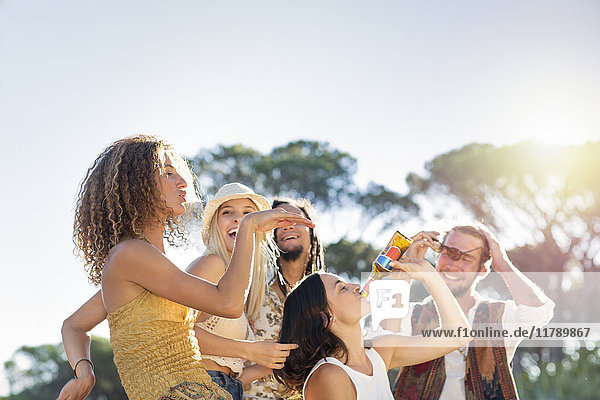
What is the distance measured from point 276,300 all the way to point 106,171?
1.81 m

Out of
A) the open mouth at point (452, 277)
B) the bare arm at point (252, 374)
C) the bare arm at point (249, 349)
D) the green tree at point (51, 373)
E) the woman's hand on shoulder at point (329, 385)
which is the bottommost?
the green tree at point (51, 373)

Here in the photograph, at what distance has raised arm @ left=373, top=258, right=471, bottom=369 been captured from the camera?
3.36 m

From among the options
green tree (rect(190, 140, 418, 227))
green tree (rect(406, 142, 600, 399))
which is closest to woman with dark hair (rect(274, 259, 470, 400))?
green tree (rect(406, 142, 600, 399))

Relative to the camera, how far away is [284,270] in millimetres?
4641

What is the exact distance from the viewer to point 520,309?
12.9 ft

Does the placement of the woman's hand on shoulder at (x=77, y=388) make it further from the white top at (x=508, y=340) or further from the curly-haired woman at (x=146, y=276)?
the white top at (x=508, y=340)

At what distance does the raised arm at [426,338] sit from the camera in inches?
132

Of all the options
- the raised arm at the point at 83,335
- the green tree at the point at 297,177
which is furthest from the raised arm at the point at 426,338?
the green tree at the point at 297,177

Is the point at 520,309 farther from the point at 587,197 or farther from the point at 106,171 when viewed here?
the point at 587,197

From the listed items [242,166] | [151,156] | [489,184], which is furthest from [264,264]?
[242,166]

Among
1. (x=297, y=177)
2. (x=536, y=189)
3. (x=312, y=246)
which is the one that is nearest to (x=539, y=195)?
(x=536, y=189)

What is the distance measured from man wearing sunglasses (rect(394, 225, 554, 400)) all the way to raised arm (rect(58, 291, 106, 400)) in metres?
1.83

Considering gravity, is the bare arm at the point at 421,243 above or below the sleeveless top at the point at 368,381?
above

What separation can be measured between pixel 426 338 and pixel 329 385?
0.78 m
